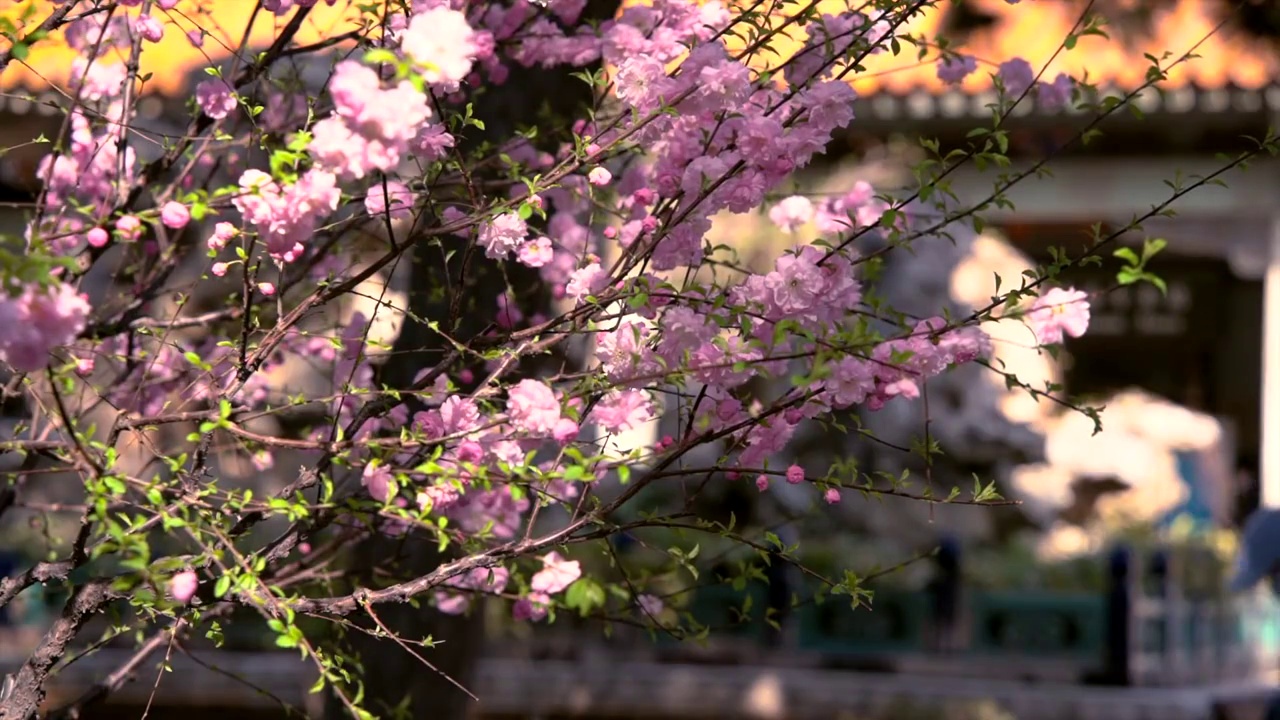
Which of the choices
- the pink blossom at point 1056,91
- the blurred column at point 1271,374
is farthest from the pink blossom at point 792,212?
the blurred column at point 1271,374

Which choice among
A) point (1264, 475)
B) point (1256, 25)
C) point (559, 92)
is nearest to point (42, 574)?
point (559, 92)

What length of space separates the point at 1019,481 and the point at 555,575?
33.1 ft

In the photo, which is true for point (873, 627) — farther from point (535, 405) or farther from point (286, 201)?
point (286, 201)

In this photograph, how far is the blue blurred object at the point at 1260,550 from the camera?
718 centimetres

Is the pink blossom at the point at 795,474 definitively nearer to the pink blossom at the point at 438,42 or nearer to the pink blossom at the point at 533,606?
the pink blossom at the point at 533,606

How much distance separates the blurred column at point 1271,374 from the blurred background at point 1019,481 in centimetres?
3

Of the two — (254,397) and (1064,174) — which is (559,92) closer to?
(254,397)

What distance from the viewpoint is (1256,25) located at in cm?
1395

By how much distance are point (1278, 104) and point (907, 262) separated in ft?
10.4

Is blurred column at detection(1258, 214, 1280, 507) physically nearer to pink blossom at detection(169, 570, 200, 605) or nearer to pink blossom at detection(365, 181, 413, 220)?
pink blossom at detection(365, 181, 413, 220)

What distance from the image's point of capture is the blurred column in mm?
15148

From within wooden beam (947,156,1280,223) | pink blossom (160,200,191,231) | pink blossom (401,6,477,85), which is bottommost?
pink blossom (160,200,191,231)

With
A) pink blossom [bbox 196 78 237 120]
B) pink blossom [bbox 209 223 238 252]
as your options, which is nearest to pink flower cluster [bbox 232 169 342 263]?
pink blossom [bbox 209 223 238 252]

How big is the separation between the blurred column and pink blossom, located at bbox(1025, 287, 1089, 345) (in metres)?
12.9
